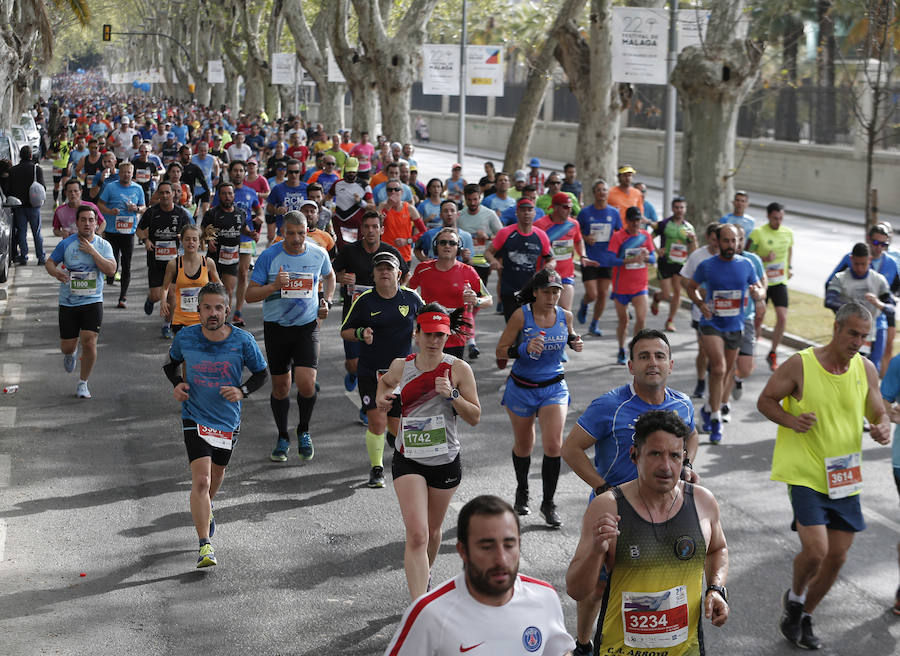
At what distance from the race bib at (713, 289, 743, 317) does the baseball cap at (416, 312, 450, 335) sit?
14.9ft

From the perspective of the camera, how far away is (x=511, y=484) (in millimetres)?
9617

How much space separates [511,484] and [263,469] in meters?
1.93

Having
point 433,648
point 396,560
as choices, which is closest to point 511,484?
point 396,560

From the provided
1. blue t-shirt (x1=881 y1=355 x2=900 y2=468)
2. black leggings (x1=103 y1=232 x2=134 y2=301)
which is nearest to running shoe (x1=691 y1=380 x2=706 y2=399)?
blue t-shirt (x1=881 y1=355 x2=900 y2=468)

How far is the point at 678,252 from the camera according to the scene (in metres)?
15.1

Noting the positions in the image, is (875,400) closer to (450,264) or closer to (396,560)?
(396,560)

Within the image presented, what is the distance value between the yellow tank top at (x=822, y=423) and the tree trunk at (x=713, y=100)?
43.2 ft

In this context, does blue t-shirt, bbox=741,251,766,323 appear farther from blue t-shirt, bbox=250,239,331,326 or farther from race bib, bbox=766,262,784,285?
blue t-shirt, bbox=250,239,331,326

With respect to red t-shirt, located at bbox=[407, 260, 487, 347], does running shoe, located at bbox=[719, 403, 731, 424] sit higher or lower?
lower

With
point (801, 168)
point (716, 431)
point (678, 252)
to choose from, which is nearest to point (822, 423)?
point (716, 431)

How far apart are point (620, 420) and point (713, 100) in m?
14.4

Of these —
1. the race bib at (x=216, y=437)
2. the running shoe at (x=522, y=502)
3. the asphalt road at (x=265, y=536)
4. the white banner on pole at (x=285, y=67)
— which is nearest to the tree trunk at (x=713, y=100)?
the asphalt road at (x=265, y=536)

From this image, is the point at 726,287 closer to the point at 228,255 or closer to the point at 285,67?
the point at 228,255

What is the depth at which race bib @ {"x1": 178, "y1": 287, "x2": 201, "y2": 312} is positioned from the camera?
11.9 metres
